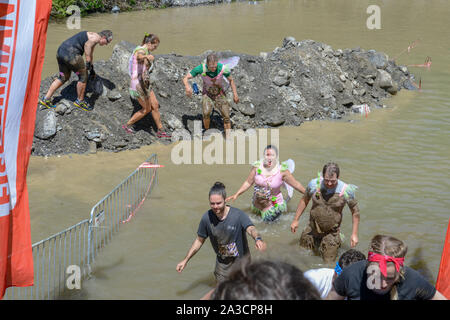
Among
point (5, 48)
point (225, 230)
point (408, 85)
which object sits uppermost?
point (5, 48)

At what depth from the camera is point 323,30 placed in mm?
23859

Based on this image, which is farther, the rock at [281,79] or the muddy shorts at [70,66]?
the rock at [281,79]

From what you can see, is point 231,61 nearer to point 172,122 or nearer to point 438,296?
point 172,122

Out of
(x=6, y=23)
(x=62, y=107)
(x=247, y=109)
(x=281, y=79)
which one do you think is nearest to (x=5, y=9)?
(x=6, y=23)

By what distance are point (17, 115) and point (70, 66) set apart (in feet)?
21.4

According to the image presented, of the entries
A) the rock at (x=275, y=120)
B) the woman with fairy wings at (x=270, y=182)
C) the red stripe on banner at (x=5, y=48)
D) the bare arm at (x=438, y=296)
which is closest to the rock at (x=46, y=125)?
the woman with fairy wings at (x=270, y=182)

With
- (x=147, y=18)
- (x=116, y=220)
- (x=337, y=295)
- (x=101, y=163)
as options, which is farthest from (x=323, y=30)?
(x=337, y=295)

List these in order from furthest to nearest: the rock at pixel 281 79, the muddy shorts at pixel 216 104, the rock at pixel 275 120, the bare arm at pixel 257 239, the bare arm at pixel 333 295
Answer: the rock at pixel 281 79 → the rock at pixel 275 120 → the muddy shorts at pixel 216 104 → the bare arm at pixel 257 239 → the bare arm at pixel 333 295

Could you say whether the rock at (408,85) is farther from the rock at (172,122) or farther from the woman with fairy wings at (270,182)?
the woman with fairy wings at (270,182)

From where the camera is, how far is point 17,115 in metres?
3.50

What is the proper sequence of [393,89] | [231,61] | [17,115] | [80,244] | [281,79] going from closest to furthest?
[17,115] < [80,244] < [231,61] < [281,79] < [393,89]

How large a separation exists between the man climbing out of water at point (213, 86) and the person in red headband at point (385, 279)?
22.0ft

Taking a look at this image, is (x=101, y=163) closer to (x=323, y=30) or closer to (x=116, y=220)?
(x=116, y=220)

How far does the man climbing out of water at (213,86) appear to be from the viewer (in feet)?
32.5
